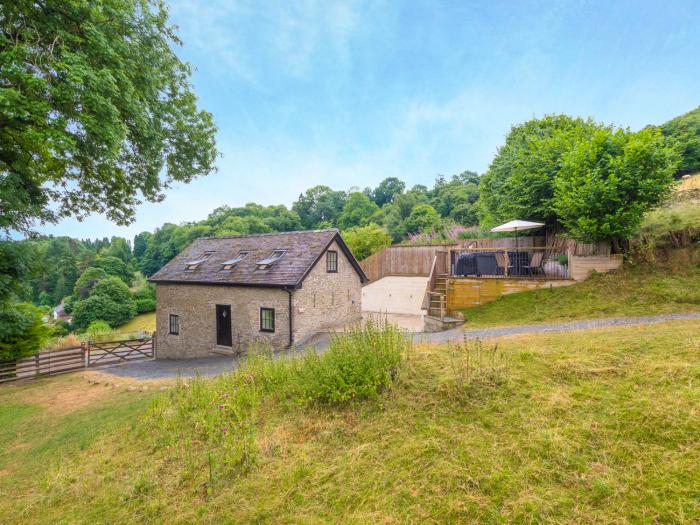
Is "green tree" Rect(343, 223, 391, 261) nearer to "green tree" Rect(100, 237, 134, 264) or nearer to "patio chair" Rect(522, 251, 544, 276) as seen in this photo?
"patio chair" Rect(522, 251, 544, 276)

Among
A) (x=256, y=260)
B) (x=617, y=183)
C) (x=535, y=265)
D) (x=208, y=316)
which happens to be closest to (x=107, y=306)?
(x=208, y=316)

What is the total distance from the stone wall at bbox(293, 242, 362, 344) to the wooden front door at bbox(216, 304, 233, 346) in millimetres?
3836

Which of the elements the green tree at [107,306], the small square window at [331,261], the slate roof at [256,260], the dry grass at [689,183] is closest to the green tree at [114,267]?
the green tree at [107,306]

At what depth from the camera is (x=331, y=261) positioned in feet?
51.9

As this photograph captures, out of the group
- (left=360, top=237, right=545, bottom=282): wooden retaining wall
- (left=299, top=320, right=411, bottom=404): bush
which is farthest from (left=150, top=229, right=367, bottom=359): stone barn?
(left=299, top=320, right=411, bottom=404): bush

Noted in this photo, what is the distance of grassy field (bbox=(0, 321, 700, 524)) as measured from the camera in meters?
2.65

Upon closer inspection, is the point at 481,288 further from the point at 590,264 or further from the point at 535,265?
the point at 590,264

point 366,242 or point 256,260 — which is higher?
point 366,242

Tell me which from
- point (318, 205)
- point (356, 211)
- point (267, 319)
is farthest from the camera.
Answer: point (318, 205)

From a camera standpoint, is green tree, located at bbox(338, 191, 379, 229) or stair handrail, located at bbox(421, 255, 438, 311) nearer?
stair handrail, located at bbox(421, 255, 438, 311)

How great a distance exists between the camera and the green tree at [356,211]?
179ft

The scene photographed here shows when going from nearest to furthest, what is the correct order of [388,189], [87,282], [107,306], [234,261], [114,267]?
1. [234,261]
2. [107,306]
3. [87,282]
4. [114,267]
5. [388,189]

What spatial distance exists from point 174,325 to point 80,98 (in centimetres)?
1290

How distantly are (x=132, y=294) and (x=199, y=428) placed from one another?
51.8 metres
